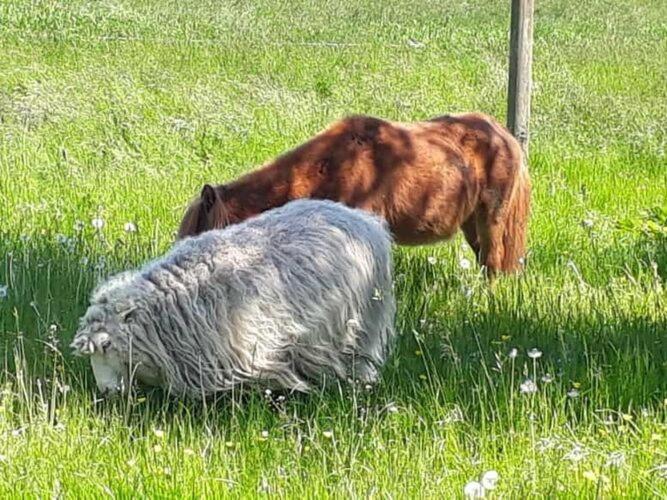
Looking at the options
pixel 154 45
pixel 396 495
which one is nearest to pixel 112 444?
pixel 396 495

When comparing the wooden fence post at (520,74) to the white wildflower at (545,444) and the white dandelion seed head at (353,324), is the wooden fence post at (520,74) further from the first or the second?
the white wildflower at (545,444)

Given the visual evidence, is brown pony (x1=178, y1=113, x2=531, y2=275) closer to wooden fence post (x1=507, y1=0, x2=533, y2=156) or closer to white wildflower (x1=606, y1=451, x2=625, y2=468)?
wooden fence post (x1=507, y1=0, x2=533, y2=156)

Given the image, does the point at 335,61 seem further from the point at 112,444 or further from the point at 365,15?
the point at 112,444

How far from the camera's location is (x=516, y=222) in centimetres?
765

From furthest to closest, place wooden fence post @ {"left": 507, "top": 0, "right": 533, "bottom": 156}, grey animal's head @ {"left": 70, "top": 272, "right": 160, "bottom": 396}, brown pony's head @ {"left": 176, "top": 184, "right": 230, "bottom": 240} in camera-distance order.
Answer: wooden fence post @ {"left": 507, "top": 0, "right": 533, "bottom": 156}, brown pony's head @ {"left": 176, "top": 184, "right": 230, "bottom": 240}, grey animal's head @ {"left": 70, "top": 272, "right": 160, "bottom": 396}

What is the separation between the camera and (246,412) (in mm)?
4691

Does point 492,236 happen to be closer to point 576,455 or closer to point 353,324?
point 353,324

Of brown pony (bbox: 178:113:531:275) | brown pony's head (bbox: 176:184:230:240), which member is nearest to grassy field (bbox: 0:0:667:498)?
brown pony (bbox: 178:113:531:275)

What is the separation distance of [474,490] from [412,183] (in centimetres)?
374

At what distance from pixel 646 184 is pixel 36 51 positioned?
852cm

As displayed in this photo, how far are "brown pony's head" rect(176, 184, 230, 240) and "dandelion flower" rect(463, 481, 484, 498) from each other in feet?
9.28

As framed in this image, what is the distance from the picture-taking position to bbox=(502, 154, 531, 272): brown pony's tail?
300 inches

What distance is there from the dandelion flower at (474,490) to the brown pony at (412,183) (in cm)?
282

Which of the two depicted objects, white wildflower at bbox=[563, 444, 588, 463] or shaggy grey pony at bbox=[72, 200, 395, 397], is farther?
shaggy grey pony at bbox=[72, 200, 395, 397]
